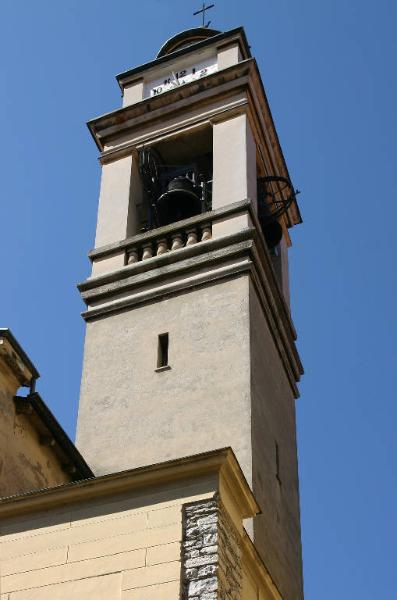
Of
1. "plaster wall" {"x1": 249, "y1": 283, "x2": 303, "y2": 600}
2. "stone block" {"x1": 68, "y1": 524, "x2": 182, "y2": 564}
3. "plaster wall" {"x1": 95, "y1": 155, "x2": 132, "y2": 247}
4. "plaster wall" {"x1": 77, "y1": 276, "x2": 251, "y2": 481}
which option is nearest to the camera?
"stone block" {"x1": 68, "y1": 524, "x2": 182, "y2": 564}

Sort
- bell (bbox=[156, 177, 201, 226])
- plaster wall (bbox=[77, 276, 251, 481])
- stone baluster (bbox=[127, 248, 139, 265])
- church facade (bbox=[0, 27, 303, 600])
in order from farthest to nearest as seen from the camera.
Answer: bell (bbox=[156, 177, 201, 226]), stone baluster (bbox=[127, 248, 139, 265]), plaster wall (bbox=[77, 276, 251, 481]), church facade (bbox=[0, 27, 303, 600])

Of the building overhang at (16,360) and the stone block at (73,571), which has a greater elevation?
the building overhang at (16,360)

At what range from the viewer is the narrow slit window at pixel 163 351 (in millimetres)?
16094

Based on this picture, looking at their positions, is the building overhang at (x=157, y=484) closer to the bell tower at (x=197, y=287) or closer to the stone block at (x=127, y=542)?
the stone block at (x=127, y=542)

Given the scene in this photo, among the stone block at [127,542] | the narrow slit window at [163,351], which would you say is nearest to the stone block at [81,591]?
the stone block at [127,542]

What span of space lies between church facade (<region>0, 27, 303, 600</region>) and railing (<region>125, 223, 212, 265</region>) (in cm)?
3

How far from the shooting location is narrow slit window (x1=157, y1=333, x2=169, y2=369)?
16094 millimetres

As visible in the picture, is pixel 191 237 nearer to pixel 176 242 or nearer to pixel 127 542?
pixel 176 242

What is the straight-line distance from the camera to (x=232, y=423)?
47.8 ft

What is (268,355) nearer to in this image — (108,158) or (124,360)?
(124,360)

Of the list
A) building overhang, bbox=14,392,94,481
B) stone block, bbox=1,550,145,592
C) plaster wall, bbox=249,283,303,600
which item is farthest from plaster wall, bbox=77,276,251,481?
stone block, bbox=1,550,145,592

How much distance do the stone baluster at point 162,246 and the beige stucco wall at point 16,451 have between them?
4870mm

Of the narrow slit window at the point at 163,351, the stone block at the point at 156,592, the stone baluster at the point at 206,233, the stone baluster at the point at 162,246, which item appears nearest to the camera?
the stone block at the point at 156,592

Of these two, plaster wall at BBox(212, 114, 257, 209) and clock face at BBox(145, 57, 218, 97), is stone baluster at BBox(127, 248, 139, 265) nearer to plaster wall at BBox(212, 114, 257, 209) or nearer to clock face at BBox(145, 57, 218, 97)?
plaster wall at BBox(212, 114, 257, 209)
